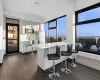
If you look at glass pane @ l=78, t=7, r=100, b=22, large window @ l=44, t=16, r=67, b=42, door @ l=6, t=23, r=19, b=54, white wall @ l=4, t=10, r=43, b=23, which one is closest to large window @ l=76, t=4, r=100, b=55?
glass pane @ l=78, t=7, r=100, b=22

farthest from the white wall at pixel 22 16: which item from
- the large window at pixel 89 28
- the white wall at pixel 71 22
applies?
the large window at pixel 89 28

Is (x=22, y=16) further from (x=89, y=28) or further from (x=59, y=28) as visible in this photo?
(x=89, y=28)

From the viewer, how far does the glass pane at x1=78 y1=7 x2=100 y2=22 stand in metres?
3.19

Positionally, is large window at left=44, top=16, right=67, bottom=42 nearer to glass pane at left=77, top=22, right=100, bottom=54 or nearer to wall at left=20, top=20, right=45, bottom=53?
wall at left=20, top=20, right=45, bottom=53

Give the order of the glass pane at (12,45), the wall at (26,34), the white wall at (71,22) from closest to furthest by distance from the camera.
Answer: the white wall at (71,22)
the glass pane at (12,45)
the wall at (26,34)

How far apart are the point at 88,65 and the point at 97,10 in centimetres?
254

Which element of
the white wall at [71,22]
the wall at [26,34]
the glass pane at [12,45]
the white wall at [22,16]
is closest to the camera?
the white wall at [71,22]

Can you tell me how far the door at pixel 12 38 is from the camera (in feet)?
18.3

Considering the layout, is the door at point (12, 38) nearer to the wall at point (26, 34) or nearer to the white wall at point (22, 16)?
the wall at point (26, 34)

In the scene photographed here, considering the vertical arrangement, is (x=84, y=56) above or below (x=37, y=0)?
below

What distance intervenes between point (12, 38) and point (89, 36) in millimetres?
5512

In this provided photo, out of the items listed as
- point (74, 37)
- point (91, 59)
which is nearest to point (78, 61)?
point (91, 59)

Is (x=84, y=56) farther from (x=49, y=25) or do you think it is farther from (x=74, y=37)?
(x=49, y=25)

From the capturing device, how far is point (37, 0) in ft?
12.0
